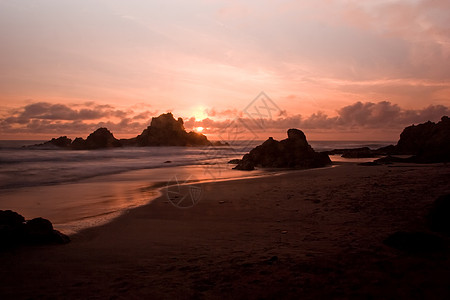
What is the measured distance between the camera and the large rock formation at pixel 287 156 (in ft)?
82.3

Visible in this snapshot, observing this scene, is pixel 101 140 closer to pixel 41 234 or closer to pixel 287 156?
pixel 287 156

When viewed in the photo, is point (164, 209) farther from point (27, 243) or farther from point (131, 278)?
point (131, 278)

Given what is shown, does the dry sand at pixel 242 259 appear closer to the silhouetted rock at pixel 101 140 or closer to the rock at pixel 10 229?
the rock at pixel 10 229

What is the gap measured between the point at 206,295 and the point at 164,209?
5.96 m

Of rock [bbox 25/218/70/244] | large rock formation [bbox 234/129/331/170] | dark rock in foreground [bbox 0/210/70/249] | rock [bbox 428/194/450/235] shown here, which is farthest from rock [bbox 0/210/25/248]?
large rock formation [bbox 234/129/331/170]

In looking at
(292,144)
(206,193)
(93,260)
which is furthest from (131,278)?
(292,144)

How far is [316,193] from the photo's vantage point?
35.0 feet

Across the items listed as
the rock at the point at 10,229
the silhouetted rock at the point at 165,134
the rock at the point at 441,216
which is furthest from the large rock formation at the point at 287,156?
the silhouetted rock at the point at 165,134

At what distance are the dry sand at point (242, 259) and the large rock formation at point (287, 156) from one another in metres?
16.6

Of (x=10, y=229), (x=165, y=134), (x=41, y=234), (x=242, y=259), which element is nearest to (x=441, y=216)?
(x=242, y=259)

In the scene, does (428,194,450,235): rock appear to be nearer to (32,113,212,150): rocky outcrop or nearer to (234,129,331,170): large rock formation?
(234,129,331,170): large rock formation

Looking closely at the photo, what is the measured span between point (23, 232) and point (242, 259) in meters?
4.16

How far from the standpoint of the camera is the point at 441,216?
5738 millimetres

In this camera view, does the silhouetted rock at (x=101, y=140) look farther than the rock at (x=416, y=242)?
Yes
